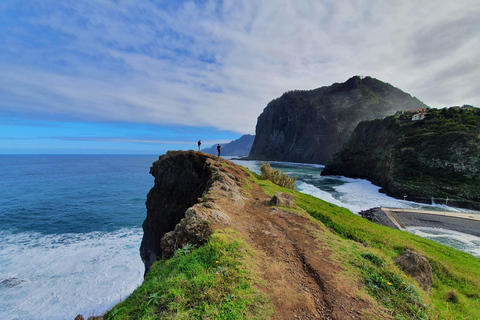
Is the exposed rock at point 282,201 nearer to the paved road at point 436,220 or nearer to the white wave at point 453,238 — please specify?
the white wave at point 453,238

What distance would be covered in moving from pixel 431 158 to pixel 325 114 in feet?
318

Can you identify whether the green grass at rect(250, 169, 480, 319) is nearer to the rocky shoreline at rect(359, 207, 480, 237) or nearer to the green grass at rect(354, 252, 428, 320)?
the green grass at rect(354, 252, 428, 320)

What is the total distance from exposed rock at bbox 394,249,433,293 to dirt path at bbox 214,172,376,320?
8.71 ft

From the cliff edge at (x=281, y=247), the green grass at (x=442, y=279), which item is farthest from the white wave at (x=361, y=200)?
the cliff edge at (x=281, y=247)

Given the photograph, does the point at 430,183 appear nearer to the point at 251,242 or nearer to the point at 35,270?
the point at 251,242

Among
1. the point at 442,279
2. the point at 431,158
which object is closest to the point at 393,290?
the point at 442,279

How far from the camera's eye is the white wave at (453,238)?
60.5ft

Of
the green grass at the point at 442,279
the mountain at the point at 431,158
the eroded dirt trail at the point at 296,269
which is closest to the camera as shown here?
the eroded dirt trail at the point at 296,269

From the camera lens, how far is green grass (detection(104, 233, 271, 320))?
396 cm

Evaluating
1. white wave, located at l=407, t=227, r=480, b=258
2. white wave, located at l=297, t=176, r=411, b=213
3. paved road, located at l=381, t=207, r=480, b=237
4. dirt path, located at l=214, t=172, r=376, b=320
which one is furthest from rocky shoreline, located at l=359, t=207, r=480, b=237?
dirt path, located at l=214, t=172, r=376, b=320

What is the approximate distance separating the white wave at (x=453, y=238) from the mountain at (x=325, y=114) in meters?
90.2

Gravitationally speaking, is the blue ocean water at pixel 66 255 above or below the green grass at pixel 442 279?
below

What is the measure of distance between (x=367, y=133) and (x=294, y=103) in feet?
309

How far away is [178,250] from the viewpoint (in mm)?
6273
